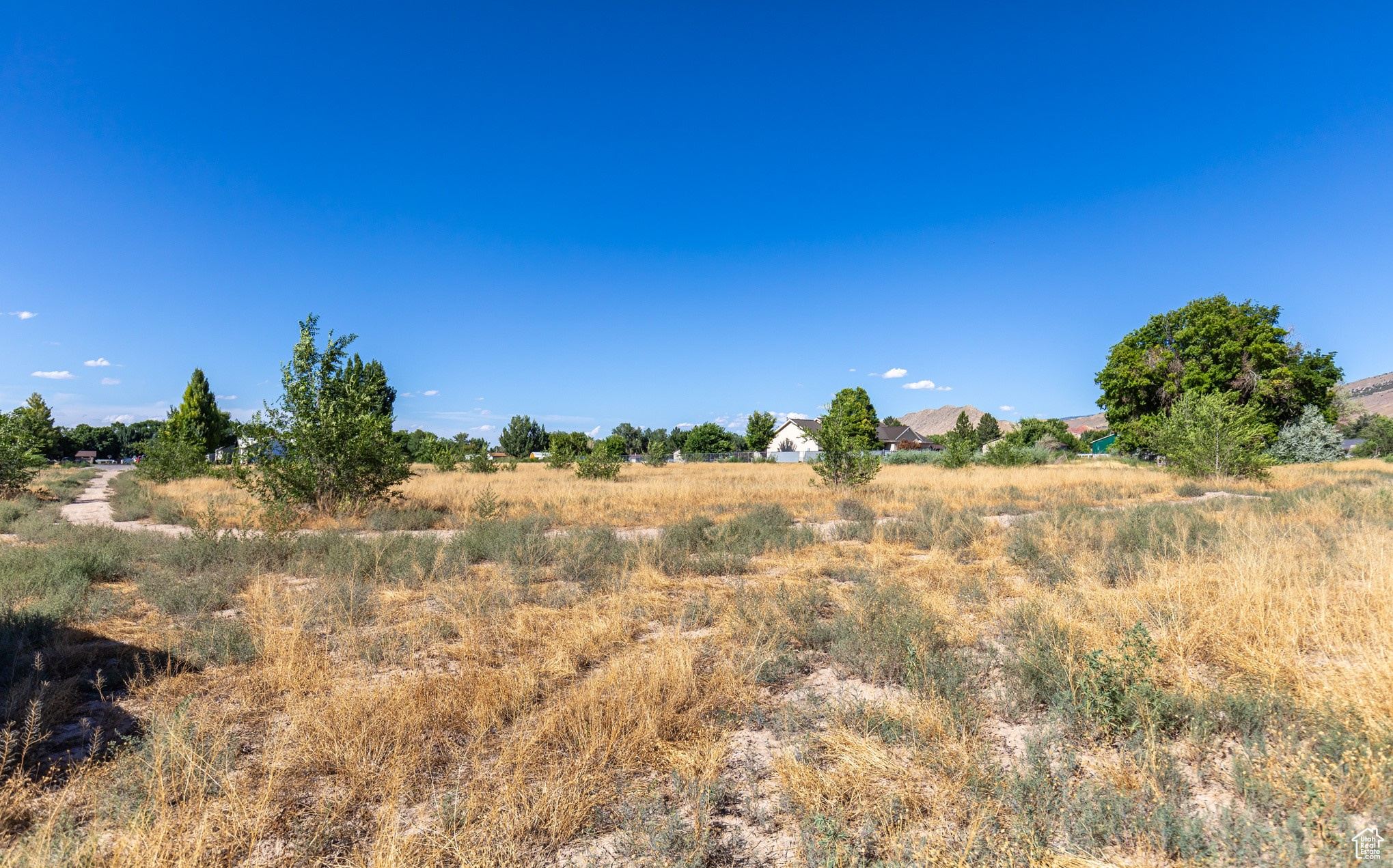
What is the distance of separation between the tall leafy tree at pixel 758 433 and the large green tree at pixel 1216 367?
49.8 m

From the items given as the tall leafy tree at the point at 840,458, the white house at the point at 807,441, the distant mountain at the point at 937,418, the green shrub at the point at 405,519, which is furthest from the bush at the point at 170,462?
the distant mountain at the point at 937,418

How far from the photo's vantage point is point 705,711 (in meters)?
3.81

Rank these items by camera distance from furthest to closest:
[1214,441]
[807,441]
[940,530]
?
[807,441] → [1214,441] → [940,530]

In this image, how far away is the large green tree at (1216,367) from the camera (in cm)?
3259

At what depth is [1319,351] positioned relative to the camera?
34375 mm

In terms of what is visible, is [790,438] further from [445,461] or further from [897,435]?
[445,461]

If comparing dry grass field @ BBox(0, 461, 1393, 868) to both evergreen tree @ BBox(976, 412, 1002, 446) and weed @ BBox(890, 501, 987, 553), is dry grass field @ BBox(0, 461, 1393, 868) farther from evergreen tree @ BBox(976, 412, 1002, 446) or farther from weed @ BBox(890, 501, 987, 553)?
evergreen tree @ BBox(976, 412, 1002, 446)

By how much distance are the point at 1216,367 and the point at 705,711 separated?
42.9m

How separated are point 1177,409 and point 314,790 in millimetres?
28592

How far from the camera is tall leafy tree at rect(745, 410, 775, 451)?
8406 centimetres

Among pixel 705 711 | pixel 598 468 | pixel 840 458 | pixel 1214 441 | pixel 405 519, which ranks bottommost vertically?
pixel 705 711

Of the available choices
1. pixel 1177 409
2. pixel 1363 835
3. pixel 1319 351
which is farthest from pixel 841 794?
pixel 1319 351

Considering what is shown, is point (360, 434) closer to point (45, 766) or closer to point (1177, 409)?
point (45, 766)

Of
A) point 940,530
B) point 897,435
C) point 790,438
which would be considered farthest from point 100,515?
point 897,435
